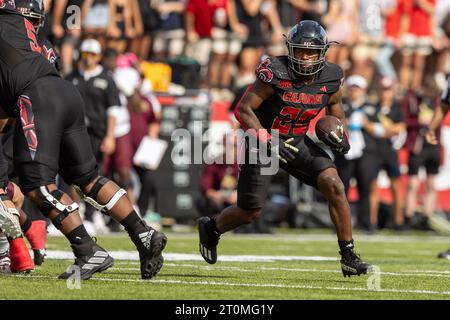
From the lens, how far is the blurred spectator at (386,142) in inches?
601

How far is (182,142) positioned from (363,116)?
97.0 inches

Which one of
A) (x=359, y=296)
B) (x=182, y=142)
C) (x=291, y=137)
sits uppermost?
(x=291, y=137)

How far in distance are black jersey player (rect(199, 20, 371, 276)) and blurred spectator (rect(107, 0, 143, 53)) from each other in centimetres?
762

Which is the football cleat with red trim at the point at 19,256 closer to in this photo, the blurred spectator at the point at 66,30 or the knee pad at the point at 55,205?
the knee pad at the point at 55,205

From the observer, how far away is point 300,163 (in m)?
8.02

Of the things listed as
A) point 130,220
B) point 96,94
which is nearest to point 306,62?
point 130,220

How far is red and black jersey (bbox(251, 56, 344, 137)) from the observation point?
26.2 ft

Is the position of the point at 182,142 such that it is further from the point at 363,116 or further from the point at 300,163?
the point at 300,163

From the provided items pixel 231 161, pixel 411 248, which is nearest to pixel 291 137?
pixel 411 248

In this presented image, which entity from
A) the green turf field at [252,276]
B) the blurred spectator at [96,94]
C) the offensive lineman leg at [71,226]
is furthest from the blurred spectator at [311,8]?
the offensive lineman leg at [71,226]

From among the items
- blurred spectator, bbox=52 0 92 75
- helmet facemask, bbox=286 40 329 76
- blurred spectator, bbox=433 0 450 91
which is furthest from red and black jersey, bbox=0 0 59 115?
blurred spectator, bbox=433 0 450 91

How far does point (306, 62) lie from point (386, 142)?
303 inches

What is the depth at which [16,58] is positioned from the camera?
22.9ft

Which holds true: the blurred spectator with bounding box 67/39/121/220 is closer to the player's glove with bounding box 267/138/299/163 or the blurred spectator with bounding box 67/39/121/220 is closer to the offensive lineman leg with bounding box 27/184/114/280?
the player's glove with bounding box 267/138/299/163
